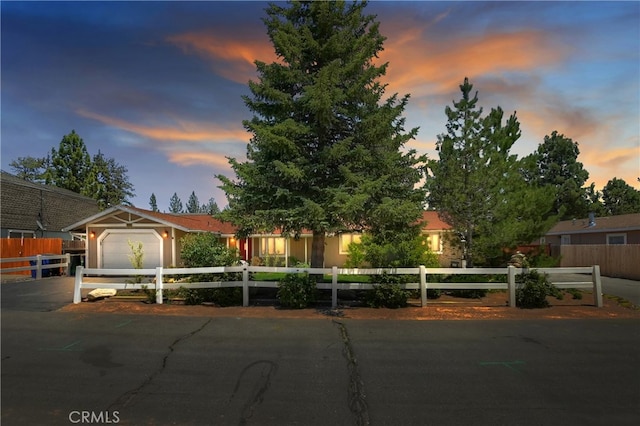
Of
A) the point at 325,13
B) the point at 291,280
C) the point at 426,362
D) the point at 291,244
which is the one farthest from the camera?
the point at 291,244

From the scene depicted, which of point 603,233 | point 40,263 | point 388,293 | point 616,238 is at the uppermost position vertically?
point 603,233

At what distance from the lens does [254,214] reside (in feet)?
38.7

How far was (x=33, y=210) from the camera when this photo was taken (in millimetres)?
26875

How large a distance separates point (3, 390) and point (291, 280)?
6310mm

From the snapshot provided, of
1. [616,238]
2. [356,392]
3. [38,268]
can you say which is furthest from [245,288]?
[616,238]

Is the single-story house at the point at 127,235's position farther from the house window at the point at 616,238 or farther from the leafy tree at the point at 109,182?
the leafy tree at the point at 109,182

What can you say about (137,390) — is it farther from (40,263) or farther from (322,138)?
(40,263)

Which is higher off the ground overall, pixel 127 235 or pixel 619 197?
pixel 619 197

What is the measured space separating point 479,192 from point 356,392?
10.4 meters

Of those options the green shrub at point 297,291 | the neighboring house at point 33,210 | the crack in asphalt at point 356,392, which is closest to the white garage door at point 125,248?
the neighboring house at point 33,210

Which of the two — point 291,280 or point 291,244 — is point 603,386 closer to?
point 291,280

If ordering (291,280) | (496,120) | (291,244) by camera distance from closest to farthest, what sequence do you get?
(291,280) < (496,120) < (291,244)

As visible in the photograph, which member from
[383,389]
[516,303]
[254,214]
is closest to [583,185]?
[516,303]

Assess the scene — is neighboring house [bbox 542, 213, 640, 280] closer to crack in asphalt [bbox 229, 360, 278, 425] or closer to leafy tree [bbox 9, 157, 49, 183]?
crack in asphalt [bbox 229, 360, 278, 425]
